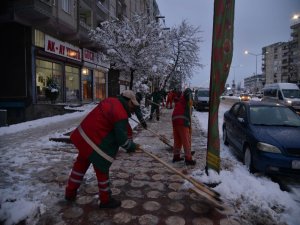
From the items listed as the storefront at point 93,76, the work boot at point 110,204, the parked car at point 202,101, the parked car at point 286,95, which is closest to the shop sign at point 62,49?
the storefront at point 93,76

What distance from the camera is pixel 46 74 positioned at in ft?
59.6

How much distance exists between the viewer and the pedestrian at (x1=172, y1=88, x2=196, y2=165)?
639cm

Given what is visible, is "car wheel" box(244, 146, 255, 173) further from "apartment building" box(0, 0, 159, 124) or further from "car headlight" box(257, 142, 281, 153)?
"apartment building" box(0, 0, 159, 124)

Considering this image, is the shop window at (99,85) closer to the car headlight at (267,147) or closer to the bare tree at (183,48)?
the bare tree at (183,48)

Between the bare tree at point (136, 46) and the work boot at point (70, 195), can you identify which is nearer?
the work boot at point (70, 195)

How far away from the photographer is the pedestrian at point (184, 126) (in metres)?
6.39

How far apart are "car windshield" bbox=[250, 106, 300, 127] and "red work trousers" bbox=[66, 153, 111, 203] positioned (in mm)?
4006

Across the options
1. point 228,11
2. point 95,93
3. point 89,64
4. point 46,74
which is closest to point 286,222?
point 228,11

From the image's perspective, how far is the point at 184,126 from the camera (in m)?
6.45

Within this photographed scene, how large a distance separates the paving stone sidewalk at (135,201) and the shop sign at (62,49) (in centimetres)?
1307

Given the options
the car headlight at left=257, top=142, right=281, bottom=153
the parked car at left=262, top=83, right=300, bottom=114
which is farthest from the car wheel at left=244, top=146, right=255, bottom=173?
the parked car at left=262, top=83, right=300, bottom=114

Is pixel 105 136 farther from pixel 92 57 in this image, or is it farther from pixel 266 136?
pixel 92 57

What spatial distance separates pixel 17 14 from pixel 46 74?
4189 millimetres

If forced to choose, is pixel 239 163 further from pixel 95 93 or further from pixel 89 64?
Result: pixel 95 93
